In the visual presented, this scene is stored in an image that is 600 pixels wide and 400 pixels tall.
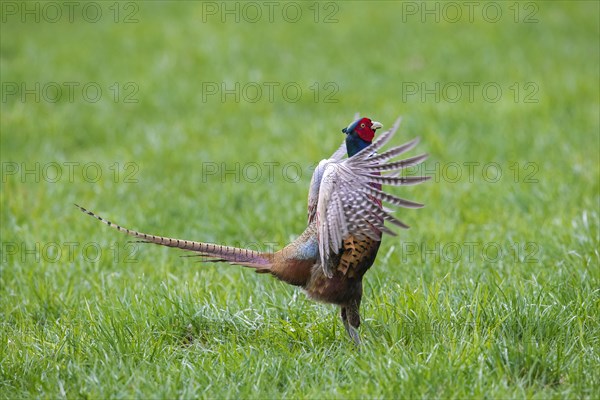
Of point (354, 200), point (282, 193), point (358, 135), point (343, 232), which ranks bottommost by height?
point (282, 193)

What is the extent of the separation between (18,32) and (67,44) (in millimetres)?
878

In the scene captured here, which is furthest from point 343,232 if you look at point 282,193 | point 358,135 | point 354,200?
point 282,193

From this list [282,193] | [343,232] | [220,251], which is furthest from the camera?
[282,193]

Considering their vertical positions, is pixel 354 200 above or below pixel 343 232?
above

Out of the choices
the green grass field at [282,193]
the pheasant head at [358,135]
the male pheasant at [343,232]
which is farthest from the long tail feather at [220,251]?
the pheasant head at [358,135]

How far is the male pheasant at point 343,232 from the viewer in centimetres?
352

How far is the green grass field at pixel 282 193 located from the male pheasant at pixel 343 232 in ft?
0.88

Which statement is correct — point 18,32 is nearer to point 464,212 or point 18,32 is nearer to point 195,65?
point 195,65

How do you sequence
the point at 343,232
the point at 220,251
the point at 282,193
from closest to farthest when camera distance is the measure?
the point at 343,232 → the point at 220,251 → the point at 282,193

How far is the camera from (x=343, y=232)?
3.49 metres

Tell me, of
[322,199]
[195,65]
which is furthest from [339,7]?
[322,199]

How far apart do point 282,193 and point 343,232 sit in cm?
302

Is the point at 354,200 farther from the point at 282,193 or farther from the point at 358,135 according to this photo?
the point at 282,193

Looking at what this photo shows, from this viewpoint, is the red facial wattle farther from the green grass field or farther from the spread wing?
the green grass field
